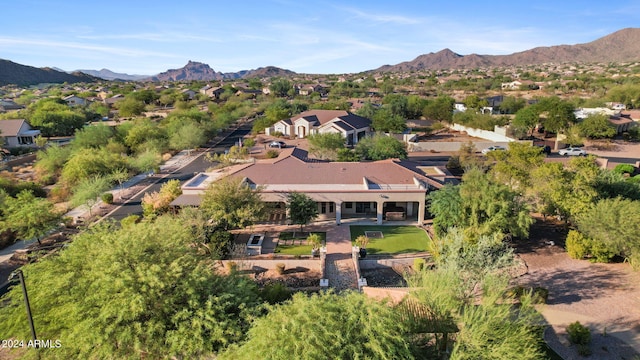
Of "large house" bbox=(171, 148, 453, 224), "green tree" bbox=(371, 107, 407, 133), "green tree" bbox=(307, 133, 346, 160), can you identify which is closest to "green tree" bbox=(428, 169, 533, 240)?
"large house" bbox=(171, 148, 453, 224)

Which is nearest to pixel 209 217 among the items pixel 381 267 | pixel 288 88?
pixel 381 267

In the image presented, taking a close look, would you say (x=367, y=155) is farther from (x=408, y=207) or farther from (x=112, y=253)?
(x=112, y=253)

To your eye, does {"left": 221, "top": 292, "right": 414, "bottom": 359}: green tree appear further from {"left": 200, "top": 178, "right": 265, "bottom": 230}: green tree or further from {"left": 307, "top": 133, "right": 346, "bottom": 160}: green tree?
{"left": 307, "top": 133, "right": 346, "bottom": 160}: green tree

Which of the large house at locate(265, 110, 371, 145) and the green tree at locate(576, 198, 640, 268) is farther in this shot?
the large house at locate(265, 110, 371, 145)

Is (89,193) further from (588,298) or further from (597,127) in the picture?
(597,127)

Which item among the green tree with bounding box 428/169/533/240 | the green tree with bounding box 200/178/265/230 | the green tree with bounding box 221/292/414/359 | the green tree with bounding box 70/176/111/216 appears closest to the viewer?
the green tree with bounding box 221/292/414/359

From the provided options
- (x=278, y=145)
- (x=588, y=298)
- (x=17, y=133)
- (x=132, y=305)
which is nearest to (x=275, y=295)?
(x=132, y=305)

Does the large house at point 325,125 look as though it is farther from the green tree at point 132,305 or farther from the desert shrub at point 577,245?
the green tree at point 132,305
